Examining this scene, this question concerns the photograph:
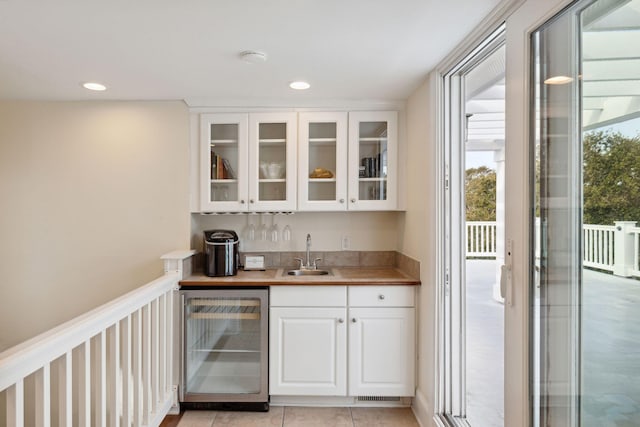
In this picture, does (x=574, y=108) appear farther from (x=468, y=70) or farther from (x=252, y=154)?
(x=252, y=154)

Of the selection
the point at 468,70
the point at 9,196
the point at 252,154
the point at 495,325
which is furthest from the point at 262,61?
the point at 495,325

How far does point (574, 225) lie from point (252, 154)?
225cm

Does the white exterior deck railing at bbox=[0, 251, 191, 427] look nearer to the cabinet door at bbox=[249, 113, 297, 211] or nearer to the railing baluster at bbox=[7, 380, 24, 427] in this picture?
the railing baluster at bbox=[7, 380, 24, 427]

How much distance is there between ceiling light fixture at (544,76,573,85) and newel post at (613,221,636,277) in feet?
1.66

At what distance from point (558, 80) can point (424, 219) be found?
1.33 meters

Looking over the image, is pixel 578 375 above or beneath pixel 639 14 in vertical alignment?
beneath

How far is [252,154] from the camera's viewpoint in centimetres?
298

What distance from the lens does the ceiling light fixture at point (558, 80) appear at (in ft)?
4.14

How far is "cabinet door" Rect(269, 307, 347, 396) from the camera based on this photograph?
2.69 meters

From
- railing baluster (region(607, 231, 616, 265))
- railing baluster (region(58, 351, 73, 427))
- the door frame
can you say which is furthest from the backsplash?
railing baluster (region(607, 231, 616, 265))

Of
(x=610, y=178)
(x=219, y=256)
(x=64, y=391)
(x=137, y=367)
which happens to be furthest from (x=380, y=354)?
(x=610, y=178)

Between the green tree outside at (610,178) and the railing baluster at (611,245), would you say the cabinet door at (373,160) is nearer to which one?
the green tree outside at (610,178)

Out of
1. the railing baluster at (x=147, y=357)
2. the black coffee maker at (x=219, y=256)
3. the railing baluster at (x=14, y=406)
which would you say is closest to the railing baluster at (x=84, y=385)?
the railing baluster at (x=14, y=406)

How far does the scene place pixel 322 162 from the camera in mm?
3045
